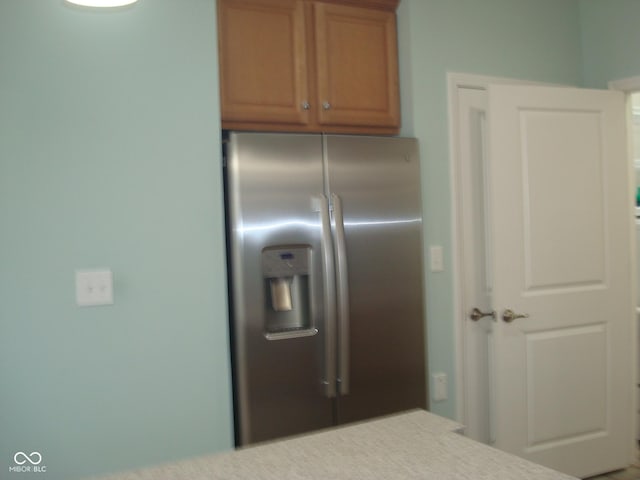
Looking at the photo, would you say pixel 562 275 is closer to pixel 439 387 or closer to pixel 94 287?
pixel 439 387

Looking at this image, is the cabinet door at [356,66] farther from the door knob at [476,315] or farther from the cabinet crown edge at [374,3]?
the door knob at [476,315]

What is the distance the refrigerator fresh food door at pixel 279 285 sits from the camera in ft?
7.13

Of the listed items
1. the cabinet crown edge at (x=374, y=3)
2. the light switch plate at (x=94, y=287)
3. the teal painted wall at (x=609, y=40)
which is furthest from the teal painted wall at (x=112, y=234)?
the teal painted wall at (x=609, y=40)

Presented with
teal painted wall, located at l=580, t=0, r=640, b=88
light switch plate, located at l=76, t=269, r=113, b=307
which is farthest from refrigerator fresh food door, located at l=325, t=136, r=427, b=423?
teal painted wall, located at l=580, t=0, r=640, b=88

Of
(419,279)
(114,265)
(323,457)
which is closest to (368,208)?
(419,279)

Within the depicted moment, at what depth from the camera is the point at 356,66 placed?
2572mm

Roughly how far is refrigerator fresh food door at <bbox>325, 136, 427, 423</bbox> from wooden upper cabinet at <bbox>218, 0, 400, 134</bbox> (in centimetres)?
19

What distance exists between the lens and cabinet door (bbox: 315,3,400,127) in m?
2.49

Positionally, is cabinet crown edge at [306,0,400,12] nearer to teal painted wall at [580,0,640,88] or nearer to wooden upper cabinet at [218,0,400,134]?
wooden upper cabinet at [218,0,400,134]

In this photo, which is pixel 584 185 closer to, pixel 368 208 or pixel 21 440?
pixel 368 208

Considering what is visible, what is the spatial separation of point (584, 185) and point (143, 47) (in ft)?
6.82

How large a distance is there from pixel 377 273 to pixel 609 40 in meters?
1.79

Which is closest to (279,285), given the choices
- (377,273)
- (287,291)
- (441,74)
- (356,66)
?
(287,291)

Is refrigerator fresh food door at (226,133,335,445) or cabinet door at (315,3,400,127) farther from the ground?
cabinet door at (315,3,400,127)
